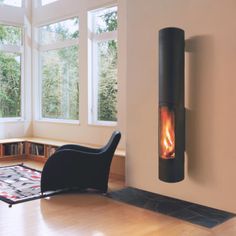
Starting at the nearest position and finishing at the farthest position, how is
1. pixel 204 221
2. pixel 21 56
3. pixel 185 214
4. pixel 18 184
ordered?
pixel 204 221, pixel 185 214, pixel 18 184, pixel 21 56

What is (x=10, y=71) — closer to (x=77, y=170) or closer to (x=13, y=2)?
(x=13, y=2)

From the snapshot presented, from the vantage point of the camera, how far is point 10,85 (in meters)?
7.41

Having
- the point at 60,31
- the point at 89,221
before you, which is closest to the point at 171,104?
the point at 89,221

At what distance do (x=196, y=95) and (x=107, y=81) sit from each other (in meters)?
2.52

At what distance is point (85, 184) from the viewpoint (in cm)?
451

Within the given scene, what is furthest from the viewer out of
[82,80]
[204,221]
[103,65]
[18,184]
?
[82,80]

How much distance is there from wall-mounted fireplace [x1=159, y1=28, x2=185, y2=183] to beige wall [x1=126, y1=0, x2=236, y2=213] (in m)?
0.20

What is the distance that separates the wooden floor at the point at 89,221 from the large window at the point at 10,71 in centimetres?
369

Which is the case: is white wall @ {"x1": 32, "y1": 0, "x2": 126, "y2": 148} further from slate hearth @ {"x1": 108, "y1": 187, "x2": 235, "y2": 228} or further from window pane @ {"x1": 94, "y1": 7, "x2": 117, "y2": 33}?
slate hearth @ {"x1": 108, "y1": 187, "x2": 235, "y2": 228}

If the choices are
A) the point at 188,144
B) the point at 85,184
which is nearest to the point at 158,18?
the point at 188,144

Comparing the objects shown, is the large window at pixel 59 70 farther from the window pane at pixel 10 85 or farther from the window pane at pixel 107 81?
the window pane at pixel 107 81

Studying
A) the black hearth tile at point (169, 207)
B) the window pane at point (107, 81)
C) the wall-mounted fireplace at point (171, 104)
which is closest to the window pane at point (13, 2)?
the window pane at point (107, 81)

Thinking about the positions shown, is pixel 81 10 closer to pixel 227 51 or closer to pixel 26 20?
pixel 26 20

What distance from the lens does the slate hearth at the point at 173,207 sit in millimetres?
3531
